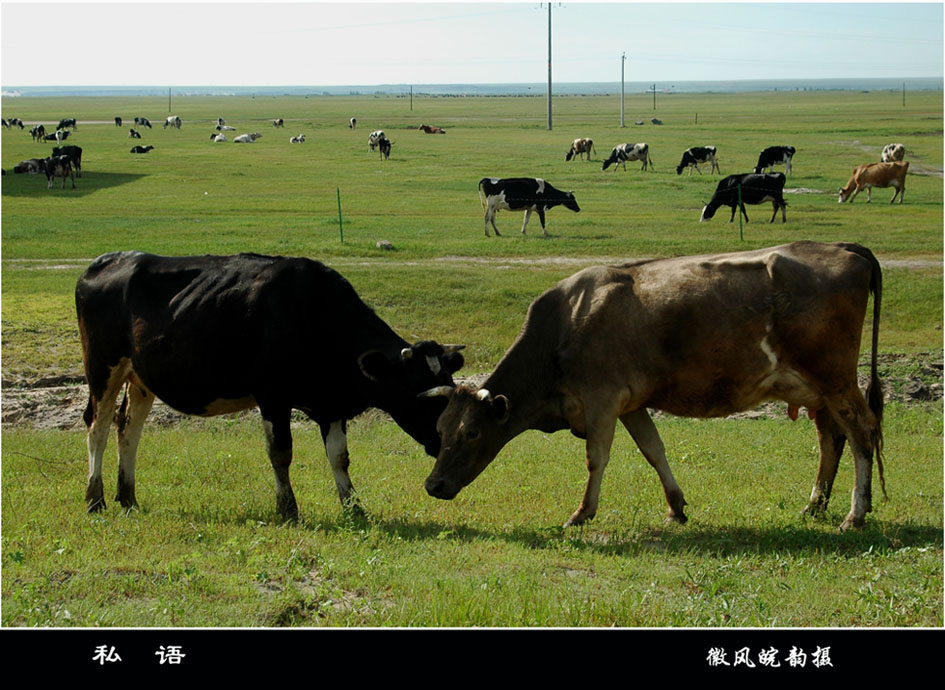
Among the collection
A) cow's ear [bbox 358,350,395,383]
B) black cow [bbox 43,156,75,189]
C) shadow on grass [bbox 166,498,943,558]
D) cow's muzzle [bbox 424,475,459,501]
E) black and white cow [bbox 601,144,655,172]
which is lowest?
shadow on grass [bbox 166,498,943,558]

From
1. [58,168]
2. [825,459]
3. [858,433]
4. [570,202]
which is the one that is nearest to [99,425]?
[825,459]

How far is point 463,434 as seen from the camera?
824 cm

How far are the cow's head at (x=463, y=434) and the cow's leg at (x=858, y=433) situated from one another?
8.63ft

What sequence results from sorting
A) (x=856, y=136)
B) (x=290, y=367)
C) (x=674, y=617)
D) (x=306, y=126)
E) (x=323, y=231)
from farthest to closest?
(x=306, y=126) < (x=856, y=136) < (x=323, y=231) < (x=290, y=367) < (x=674, y=617)

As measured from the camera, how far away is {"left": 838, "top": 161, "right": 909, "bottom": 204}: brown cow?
3500 cm

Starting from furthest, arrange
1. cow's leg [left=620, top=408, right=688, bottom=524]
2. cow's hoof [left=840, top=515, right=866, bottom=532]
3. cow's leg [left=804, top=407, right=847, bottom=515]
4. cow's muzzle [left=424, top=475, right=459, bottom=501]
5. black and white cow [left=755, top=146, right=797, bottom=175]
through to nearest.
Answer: black and white cow [left=755, top=146, right=797, bottom=175] < cow's leg [left=804, top=407, right=847, bottom=515] < cow's leg [left=620, top=408, right=688, bottom=524] < cow's muzzle [left=424, top=475, right=459, bottom=501] < cow's hoof [left=840, top=515, right=866, bottom=532]

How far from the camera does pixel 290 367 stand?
835 centimetres

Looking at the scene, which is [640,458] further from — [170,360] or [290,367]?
[170,360]

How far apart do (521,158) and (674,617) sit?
48950 millimetres

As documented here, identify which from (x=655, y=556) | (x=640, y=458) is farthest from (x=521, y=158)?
(x=655, y=556)

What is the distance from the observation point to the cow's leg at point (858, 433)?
8.03m

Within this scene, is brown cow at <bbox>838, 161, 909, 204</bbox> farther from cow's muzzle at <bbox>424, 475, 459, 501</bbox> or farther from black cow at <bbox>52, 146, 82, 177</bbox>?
black cow at <bbox>52, 146, 82, 177</bbox>

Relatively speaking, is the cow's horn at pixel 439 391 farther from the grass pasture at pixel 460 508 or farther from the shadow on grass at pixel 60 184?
the shadow on grass at pixel 60 184

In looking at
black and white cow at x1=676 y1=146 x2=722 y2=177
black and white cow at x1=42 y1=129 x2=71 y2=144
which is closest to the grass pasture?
black and white cow at x1=676 y1=146 x2=722 y2=177
